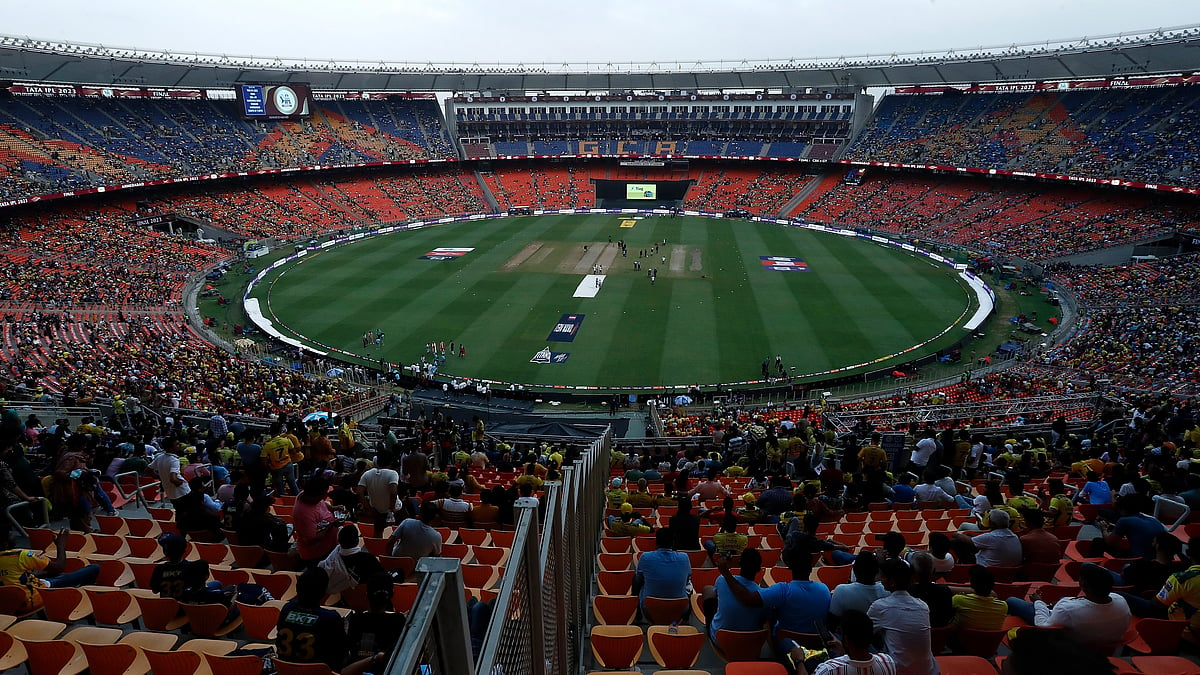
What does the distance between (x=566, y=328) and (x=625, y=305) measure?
A: 236 inches

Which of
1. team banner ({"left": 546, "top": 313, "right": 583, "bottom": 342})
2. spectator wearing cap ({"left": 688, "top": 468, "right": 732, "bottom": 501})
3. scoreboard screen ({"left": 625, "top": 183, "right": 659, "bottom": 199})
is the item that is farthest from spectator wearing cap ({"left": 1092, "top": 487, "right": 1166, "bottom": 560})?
scoreboard screen ({"left": 625, "top": 183, "right": 659, "bottom": 199})

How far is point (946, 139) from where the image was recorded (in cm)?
7475

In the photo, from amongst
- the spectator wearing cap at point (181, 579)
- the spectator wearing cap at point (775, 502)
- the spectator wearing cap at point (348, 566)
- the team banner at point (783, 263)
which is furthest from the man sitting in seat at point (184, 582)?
the team banner at point (783, 263)

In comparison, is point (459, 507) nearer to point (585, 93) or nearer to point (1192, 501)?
point (1192, 501)

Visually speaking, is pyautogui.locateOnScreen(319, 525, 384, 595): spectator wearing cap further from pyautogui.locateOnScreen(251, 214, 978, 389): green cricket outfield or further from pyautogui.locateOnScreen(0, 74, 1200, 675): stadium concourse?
pyautogui.locateOnScreen(251, 214, 978, 389): green cricket outfield

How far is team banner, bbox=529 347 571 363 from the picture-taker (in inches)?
1339

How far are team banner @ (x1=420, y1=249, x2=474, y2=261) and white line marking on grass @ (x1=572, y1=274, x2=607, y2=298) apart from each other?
1336cm

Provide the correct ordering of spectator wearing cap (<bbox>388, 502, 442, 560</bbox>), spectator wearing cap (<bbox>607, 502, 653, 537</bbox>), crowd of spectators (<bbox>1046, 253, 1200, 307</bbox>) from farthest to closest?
1. crowd of spectators (<bbox>1046, 253, 1200, 307</bbox>)
2. spectator wearing cap (<bbox>607, 502, 653, 537</bbox>)
3. spectator wearing cap (<bbox>388, 502, 442, 560</bbox>)

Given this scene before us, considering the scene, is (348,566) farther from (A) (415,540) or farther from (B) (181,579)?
A: (B) (181,579)

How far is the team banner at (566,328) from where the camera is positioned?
123ft

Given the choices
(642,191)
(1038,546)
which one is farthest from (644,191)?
(1038,546)

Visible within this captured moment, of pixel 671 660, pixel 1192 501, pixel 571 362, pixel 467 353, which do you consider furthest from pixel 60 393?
pixel 1192 501

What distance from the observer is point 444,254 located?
58.1 m

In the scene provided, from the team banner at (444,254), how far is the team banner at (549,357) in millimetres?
24669
